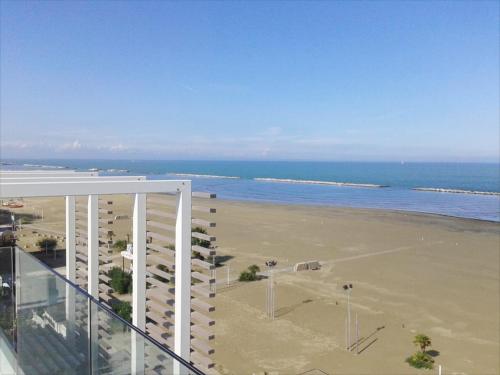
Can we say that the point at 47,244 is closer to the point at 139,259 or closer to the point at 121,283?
the point at 121,283

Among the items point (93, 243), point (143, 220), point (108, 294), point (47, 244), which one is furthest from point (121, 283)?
point (143, 220)

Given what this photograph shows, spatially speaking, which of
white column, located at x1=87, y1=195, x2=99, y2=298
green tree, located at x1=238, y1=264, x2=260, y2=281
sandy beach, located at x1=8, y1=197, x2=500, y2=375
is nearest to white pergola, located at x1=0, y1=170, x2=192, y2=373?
white column, located at x1=87, y1=195, x2=99, y2=298

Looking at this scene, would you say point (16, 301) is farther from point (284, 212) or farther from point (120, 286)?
point (284, 212)

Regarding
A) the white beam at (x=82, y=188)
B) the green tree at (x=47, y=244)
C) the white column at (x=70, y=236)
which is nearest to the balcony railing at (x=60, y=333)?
the white beam at (x=82, y=188)

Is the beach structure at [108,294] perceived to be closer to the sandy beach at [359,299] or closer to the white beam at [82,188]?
the white beam at [82,188]

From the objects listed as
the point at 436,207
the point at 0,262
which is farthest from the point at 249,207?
the point at 0,262

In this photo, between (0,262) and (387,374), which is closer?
(0,262)

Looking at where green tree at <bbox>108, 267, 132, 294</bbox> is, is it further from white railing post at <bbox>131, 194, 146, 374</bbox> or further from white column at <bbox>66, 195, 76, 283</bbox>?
white railing post at <bbox>131, 194, 146, 374</bbox>
